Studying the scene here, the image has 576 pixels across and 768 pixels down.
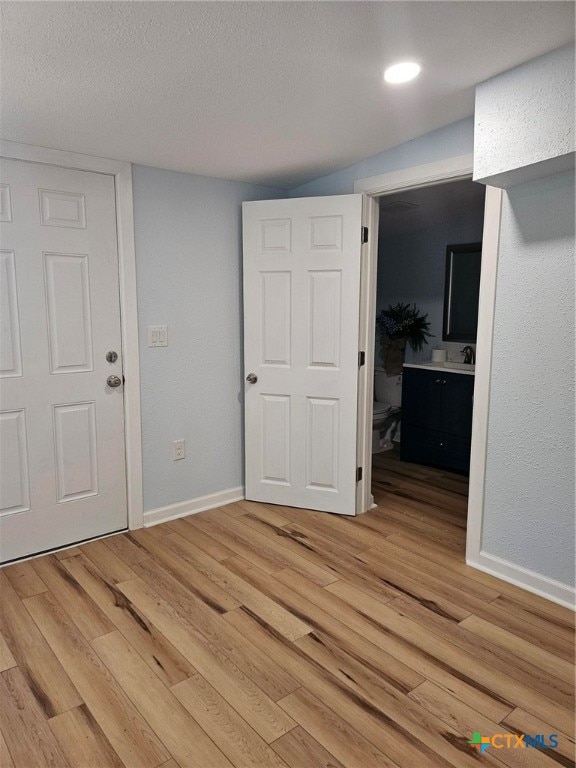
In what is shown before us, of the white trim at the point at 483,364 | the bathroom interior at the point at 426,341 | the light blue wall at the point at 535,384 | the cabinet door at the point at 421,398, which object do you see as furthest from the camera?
the cabinet door at the point at 421,398

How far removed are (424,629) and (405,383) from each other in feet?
8.23

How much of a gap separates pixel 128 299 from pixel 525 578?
8.24ft

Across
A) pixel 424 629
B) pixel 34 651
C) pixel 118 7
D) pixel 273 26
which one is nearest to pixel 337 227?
pixel 273 26

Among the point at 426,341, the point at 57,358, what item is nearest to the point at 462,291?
the point at 426,341

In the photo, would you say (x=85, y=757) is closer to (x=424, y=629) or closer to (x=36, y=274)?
(x=424, y=629)

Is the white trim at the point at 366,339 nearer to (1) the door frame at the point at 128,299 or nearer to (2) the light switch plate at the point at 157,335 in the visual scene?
(2) the light switch plate at the point at 157,335

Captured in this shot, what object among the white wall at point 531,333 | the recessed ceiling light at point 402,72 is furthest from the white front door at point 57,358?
the white wall at point 531,333

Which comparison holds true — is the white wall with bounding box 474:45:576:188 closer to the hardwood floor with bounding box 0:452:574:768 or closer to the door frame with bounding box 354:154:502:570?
the door frame with bounding box 354:154:502:570

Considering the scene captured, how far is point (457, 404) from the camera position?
4043 millimetres

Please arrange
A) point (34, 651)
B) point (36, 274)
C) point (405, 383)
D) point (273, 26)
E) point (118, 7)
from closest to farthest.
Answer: point (118, 7) → point (273, 26) → point (34, 651) → point (36, 274) → point (405, 383)

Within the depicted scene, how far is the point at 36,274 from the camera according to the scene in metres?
2.68

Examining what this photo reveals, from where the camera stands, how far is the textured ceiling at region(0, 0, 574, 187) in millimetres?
1533

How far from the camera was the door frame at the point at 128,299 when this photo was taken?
2.74 m

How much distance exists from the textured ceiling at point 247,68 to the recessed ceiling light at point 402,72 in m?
0.04
